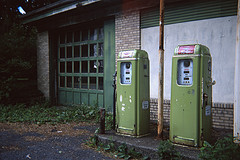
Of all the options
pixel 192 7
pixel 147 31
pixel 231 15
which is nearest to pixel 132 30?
pixel 147 31

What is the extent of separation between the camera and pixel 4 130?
18.3ft

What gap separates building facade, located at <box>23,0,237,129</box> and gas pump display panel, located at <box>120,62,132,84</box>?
5.86 feet

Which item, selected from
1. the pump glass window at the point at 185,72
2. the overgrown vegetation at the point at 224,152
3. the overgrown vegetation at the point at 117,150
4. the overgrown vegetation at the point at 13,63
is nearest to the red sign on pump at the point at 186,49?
the pump glass window at the point at 185,72

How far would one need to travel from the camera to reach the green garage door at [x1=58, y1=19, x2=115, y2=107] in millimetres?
7801

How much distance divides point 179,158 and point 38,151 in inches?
101

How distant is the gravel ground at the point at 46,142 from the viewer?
385 cm

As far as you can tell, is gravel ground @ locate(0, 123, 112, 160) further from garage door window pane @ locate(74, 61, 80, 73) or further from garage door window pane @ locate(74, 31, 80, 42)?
garage door window pane @ locate(74, 31, 80, 42)

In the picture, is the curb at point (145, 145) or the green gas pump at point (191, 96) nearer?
the curb at point (145, 145)

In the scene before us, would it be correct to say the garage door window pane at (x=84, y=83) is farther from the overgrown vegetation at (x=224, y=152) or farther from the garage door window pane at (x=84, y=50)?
the overgrown vegetation at (x=224, y=152)

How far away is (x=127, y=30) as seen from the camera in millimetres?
6723

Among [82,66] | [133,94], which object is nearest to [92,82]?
[82,66]

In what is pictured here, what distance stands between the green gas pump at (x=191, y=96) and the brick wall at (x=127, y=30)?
284cm

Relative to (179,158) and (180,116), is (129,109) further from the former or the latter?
(179,158)

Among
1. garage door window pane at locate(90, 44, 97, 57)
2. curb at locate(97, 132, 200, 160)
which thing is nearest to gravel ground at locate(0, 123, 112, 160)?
curb at locate(97, 132, 200, 160)
